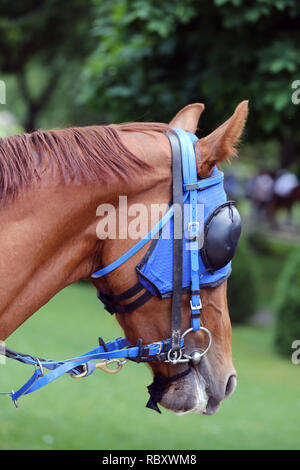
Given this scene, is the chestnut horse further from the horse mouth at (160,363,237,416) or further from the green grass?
the green grass

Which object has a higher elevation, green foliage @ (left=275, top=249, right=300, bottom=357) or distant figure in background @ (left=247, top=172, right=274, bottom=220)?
distant figure in background @ (left=247, top=172, right=274, bottom=220)

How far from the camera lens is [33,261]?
6.16 ft

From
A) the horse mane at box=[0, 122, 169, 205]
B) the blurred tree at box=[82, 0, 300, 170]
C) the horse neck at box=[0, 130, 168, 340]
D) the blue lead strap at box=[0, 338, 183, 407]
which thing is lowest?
the blue lead strap at box=[0, 338, 183, 407]

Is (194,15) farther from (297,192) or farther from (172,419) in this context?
(297,192)

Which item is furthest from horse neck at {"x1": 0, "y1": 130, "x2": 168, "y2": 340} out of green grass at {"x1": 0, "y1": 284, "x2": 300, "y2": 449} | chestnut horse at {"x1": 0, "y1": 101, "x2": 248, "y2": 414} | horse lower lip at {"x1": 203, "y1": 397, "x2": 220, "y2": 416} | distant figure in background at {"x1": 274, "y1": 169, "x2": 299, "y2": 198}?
distant figure in background at {"x1": 274, "y1": 169, "x2": 299, "y2": 198}

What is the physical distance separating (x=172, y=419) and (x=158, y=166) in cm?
474

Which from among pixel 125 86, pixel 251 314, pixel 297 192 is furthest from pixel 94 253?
pixel 297 192

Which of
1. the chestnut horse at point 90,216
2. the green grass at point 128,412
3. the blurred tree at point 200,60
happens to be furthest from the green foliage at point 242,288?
the chestnut horse at point 90,216

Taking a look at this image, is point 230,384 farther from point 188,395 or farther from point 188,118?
point 188,118

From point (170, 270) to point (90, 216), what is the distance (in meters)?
0.32

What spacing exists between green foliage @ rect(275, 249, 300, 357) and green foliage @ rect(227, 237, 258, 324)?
1544mm

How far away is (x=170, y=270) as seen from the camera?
196 centimetres

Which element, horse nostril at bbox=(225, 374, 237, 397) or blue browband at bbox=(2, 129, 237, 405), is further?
horse nostril at bbox=(225, 374, 237, 397)

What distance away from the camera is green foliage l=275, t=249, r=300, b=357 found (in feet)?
28.6
